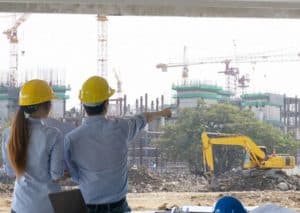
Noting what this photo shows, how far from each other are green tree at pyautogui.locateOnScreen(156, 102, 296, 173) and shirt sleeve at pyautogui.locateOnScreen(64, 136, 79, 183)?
2780mm

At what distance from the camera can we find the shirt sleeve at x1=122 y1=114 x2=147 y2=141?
10.5 ft

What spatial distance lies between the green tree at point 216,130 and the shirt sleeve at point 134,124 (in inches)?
102

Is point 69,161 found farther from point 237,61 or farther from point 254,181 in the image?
point 254,181

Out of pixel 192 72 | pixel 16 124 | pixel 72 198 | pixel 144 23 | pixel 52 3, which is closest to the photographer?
pixel 72 198

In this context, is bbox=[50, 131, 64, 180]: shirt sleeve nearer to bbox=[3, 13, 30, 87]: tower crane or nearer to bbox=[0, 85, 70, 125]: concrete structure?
bbox=[0, 85, 70, 125]: concrete structure

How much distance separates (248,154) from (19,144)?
12.1 ft

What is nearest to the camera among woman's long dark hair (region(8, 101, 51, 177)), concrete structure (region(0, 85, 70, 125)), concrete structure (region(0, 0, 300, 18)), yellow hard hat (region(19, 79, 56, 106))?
woman's long dark hair (region(8, 101, 51, 177))

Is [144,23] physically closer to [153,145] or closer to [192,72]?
[192,72]

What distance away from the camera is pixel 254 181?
250 inches

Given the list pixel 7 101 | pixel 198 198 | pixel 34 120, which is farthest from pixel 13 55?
pixel 34 120

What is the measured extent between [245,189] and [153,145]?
1245 mm

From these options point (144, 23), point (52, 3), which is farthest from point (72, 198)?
point (144, 23)

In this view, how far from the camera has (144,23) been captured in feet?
18.5

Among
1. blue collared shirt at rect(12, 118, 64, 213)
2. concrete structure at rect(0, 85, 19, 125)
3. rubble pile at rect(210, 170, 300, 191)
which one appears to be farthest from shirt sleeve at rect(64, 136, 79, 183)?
rubble pile at rect(210, 170, 300, 191)
